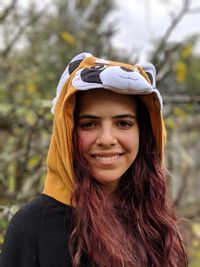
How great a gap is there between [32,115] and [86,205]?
2.04m

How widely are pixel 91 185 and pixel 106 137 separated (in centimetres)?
20

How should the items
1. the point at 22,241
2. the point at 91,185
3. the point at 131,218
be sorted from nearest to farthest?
the point at 22,241 → the point at 91,185 → the point at 131,218

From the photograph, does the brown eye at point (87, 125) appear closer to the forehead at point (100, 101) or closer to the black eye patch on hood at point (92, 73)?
the forehead at point (100, 101)

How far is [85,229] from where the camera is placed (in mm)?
1641

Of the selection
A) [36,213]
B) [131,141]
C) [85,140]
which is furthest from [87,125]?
[36,213]

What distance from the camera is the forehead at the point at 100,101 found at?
5.53 ft

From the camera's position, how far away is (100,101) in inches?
66.6

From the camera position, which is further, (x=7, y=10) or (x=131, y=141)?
(x=7, y=10)

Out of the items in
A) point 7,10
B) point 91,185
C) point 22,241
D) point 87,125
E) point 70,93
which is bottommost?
point 22,241

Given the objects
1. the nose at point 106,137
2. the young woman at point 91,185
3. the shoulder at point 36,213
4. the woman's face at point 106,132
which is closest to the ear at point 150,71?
the young woman at point 91,185

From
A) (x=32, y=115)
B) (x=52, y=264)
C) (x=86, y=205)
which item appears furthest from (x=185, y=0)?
(x=52, y=264)

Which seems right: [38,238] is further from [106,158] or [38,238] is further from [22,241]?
[106,158]

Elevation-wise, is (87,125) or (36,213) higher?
(87,125)

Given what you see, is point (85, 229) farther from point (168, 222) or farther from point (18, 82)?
point (18, 82)
